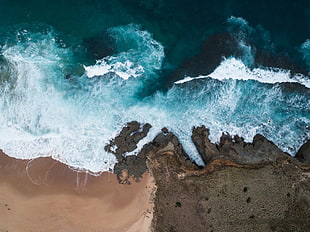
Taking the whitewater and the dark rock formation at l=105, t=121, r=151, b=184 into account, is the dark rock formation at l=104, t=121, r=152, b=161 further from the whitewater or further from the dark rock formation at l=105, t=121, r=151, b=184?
the whitewater

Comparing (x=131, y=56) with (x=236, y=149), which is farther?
(x=131, y=56)

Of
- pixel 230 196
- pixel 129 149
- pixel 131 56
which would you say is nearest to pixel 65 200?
pixel 129 149

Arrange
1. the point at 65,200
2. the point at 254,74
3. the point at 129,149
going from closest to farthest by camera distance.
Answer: the point at 65,200 → the point at 129,149 → the point at 254,74

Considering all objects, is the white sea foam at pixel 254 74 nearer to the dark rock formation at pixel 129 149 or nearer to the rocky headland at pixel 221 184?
the rocky headland at pixel 221 184

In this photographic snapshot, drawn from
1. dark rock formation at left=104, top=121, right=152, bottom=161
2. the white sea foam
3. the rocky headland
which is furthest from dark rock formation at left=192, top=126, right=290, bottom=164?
the white sea foam

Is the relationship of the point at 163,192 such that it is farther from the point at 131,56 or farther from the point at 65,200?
the point at 131,56

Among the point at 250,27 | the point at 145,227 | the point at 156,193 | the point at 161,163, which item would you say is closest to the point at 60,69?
the point at 161,163
